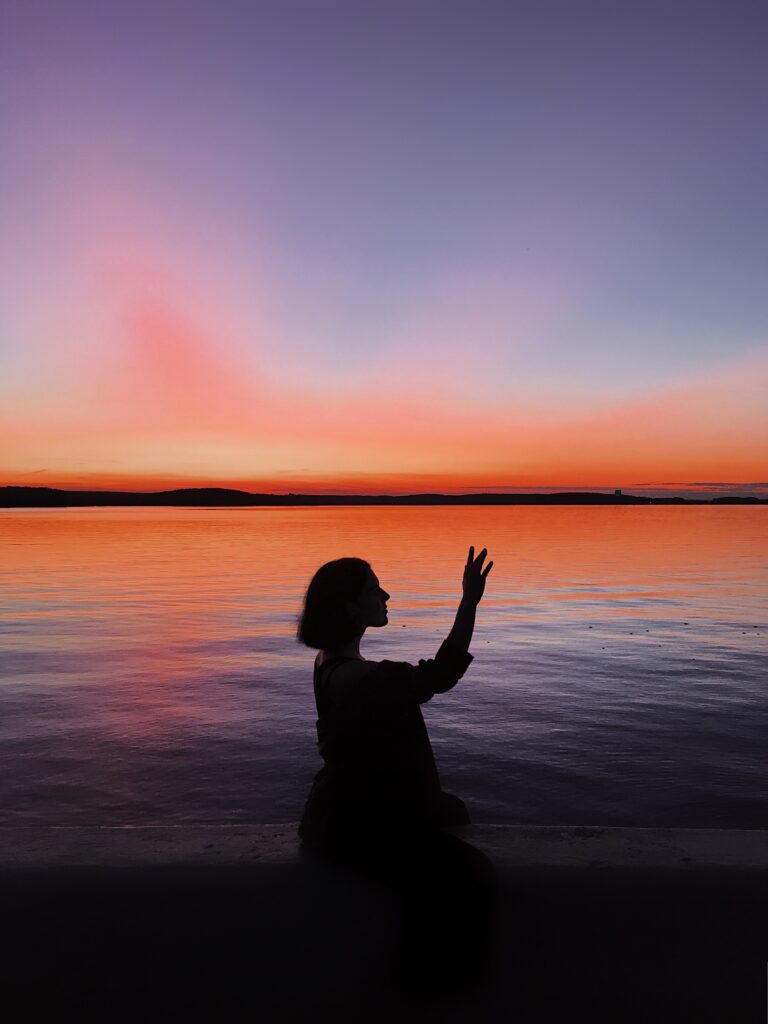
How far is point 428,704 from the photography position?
31.4 ft

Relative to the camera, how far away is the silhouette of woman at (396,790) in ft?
10.7

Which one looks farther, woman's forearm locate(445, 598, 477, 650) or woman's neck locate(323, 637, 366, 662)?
woman's neck locate(323, 637, 366, 662)

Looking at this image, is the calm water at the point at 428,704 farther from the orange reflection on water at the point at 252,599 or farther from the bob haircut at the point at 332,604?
the bob haircut at the point at 332,604

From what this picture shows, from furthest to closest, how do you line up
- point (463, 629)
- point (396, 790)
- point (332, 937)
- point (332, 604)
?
point (332, 604), point (396, 790), point (463, 629), point (332, 937)

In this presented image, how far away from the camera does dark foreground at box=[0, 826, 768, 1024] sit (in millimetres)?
3041

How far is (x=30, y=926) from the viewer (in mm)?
3398

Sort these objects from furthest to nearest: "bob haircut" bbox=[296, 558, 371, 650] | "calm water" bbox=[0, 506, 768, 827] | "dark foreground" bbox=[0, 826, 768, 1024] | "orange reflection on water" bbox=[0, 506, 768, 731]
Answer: "orange reflection on water" bbox=[0, 506, 768, 731] < "calm water" bbox=[0, 506, 768, 827] < "bob haircut" bbox=[296, 558, 371, 650] < "dark foreground" bbox=[0, 826, 768, 1024]

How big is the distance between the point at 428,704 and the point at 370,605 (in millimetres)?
6067

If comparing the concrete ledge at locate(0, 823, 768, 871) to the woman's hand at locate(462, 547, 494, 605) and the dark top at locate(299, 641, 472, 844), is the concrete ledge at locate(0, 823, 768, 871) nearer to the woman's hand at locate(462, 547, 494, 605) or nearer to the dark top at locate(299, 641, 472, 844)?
the dark top at locate(299, 641, 472, 844)

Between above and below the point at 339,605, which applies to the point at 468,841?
below

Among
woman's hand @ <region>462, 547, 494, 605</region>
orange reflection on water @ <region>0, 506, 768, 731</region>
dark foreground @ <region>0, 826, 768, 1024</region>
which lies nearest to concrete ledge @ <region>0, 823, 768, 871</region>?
dark foreground @ <region>0, 826, 768, 1024</region>

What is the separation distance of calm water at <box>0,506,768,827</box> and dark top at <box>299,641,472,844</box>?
2664 millimetres

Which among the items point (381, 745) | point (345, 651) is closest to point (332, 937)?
point (381, 745)

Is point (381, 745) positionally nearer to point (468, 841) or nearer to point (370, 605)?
point (370, 605)
